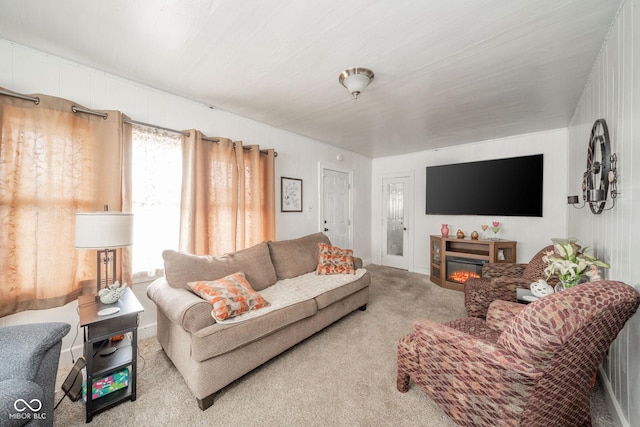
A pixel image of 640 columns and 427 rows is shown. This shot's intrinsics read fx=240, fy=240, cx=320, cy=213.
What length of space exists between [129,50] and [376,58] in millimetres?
1930

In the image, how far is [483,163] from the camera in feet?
13.2

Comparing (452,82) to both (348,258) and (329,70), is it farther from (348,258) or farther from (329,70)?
(348,258)

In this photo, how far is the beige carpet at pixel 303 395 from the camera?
4.91ft

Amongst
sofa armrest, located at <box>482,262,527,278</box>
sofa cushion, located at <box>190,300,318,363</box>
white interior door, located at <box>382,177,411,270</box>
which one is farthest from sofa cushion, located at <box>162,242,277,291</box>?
white interior door, located at <box>382,177,411,270</box>

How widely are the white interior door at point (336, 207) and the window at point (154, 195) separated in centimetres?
238

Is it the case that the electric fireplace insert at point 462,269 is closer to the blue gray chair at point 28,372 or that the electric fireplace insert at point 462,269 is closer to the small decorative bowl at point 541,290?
the small decorative bowl at point 541,290

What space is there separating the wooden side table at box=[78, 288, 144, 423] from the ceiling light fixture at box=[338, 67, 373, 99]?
239 centimetres

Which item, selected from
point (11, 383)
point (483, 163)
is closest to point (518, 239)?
point (483, 163)

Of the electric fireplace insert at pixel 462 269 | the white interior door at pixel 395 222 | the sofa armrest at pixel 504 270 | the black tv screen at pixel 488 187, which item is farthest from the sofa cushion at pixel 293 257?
the black tv screen at pixel 488 187

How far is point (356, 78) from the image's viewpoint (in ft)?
6.82

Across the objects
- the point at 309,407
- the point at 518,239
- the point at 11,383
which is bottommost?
the point at 309,407

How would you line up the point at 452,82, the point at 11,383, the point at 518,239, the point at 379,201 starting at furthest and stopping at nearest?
1. the point at 379,201
2. the point at 518,239
3. the point at 452,82
4. the point at 11,383

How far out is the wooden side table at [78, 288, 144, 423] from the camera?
1464 mm

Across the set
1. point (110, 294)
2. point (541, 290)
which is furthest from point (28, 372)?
point (541, 290)
